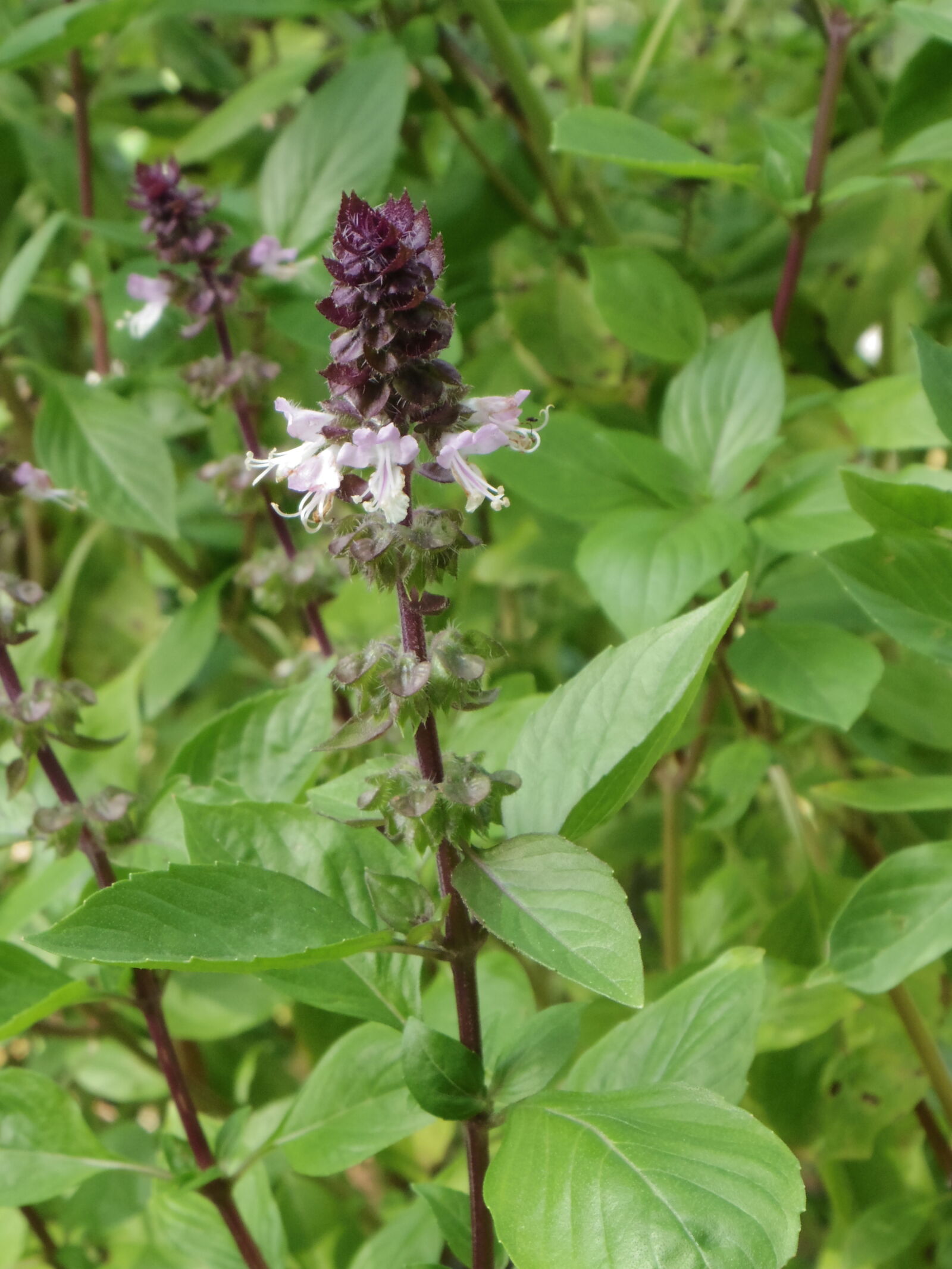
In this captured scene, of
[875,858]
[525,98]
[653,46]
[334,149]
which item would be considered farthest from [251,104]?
[875,858]

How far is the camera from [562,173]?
0.94 metres

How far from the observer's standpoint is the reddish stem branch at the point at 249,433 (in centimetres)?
71

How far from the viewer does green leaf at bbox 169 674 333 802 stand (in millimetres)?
620

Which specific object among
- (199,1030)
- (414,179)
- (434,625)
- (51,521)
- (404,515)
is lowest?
(199,1030)

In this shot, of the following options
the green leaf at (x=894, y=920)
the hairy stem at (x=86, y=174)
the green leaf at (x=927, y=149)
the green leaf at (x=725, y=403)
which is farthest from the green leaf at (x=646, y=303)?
the hairy stem at (x=86, y=174)

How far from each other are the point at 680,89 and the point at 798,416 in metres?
0.46

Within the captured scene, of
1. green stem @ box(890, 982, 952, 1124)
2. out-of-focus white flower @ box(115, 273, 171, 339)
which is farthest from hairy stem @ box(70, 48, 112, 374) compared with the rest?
green stem @ box(890, 982, 952, 1124)

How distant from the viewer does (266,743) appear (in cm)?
64

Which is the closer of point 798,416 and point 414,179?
point 798,416

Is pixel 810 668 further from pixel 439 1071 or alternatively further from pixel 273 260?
pixel 273 260

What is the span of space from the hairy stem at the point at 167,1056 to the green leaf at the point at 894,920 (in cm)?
31

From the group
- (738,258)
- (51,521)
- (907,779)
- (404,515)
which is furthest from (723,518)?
(51,521)

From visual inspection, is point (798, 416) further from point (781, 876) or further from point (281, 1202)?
point (281, 1202)

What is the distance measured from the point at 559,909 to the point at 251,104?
30.3 inches
